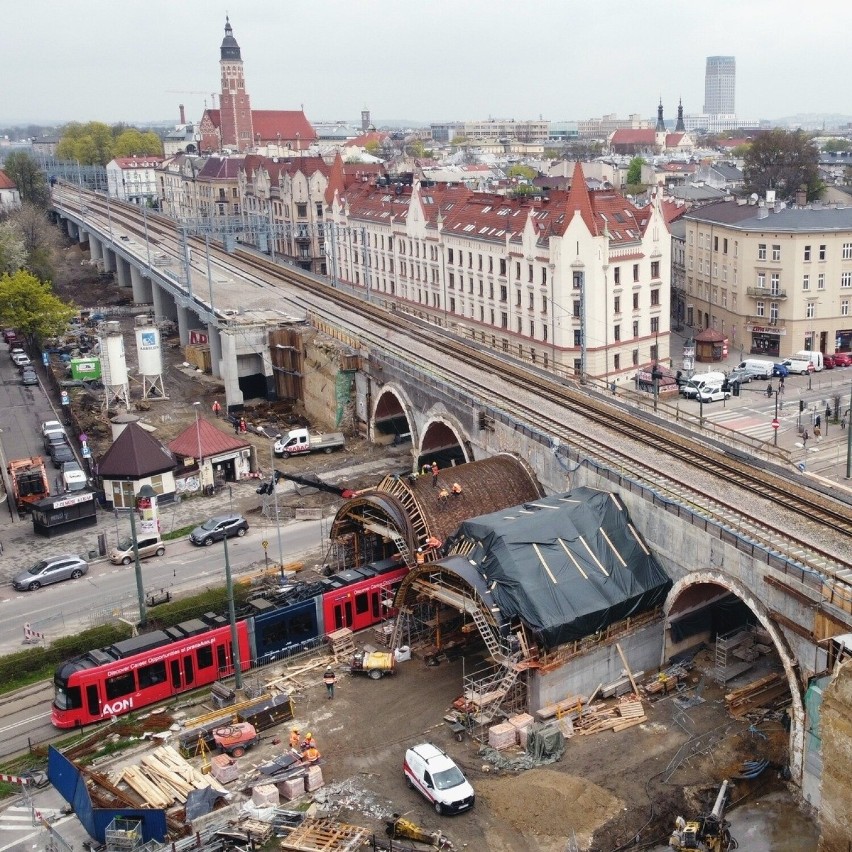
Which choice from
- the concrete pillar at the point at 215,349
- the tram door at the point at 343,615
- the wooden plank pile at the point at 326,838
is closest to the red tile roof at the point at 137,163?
the concrete pillar at the point at 215,349

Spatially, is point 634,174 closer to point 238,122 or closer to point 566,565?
point 238,122

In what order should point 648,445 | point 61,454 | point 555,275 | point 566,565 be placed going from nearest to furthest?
point 566,565 → point 648,445 → point 61,454 → point 555,275

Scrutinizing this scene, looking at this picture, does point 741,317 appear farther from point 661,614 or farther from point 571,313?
point 661,614

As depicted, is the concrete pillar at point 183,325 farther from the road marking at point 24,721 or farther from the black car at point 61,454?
the road marking at point 24,721

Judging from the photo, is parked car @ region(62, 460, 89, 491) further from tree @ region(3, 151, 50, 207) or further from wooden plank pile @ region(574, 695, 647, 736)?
tree @ region(3, 151, 50, 207)

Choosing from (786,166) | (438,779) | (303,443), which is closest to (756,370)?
(303,443)

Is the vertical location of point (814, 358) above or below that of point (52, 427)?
above

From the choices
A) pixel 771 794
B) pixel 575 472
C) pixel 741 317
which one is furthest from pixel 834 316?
pixel 771 794
